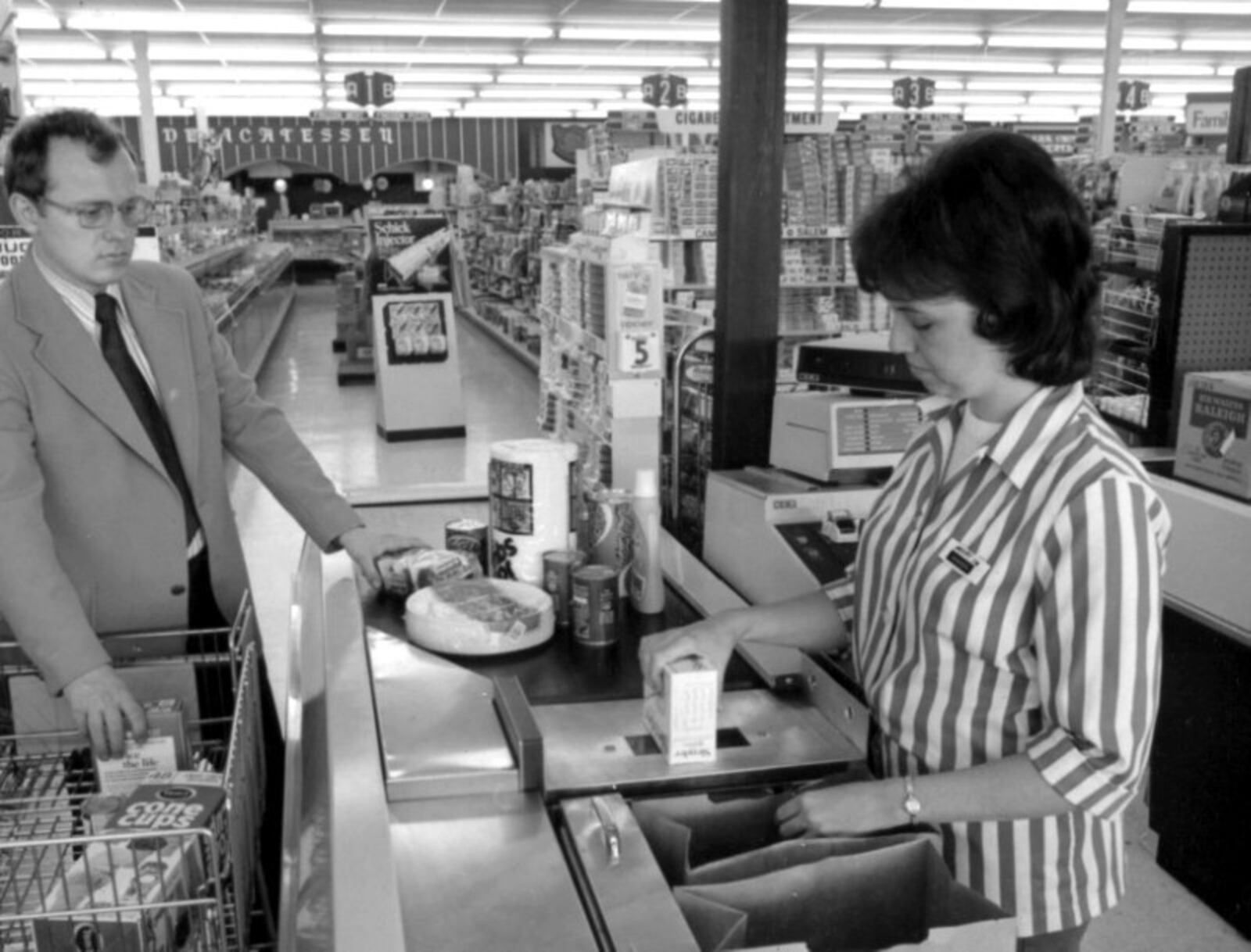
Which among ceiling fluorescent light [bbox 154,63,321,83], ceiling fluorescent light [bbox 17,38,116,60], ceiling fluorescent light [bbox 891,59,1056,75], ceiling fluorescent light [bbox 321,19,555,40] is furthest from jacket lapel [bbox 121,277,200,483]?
ceiling fluorescent light [bbox 891,59,1056,75]

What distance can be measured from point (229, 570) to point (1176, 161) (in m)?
7.29

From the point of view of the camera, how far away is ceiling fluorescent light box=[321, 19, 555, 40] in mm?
14828

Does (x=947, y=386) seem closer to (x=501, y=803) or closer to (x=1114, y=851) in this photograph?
(x=1114, y=851)

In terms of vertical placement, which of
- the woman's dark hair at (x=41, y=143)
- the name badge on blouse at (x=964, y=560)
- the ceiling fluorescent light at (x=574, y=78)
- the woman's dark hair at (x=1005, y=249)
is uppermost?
the ceiling fluorescent light at (x=574, y=78)

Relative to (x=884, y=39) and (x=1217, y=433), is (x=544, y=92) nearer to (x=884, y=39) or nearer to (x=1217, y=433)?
(x=884, y=39)

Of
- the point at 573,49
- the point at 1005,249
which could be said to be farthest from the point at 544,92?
the point at 1005,249

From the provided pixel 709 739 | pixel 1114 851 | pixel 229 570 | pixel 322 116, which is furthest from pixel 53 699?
pixel 322 116

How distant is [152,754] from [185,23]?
1518cm

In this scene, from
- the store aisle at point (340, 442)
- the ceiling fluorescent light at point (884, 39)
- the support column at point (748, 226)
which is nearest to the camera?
the support column at point (748, 226)

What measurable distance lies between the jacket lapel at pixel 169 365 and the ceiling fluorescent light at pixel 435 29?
542 inches

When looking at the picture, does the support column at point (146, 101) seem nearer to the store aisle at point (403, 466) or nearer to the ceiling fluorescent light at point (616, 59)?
the store aisle at point (403, 466)

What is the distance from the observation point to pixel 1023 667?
1.34m

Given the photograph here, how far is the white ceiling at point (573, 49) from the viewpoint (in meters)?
14.0

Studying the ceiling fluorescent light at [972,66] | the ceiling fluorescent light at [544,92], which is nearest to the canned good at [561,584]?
the ceiling fluorescent light at [972,66]
